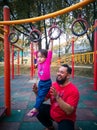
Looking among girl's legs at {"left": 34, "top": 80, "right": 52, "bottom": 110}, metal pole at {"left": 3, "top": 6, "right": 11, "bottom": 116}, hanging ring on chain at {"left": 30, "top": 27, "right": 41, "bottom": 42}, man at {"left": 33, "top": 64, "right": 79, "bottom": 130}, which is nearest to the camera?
man at {"left": 33, "top": 64, "right": 79, "bottom": 130}

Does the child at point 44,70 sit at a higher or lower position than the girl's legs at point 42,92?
higher

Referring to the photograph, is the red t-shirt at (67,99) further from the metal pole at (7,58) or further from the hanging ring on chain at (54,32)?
the metal pole at (7,58)

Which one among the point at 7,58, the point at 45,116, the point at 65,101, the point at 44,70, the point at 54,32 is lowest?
the point at 45,116

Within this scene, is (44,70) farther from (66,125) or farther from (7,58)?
(66,125)

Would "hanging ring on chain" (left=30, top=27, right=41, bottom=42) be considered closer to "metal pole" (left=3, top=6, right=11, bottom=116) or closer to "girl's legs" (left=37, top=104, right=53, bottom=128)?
"metal pole" (left=3, top=6, right=11, bottom=116)

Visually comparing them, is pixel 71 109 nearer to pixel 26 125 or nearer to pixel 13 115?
pixel 26 125

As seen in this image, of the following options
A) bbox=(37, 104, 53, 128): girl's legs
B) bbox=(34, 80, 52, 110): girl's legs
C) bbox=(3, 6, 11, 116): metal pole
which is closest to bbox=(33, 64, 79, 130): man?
bbox=(37, 104, 53, 128): girl's legs

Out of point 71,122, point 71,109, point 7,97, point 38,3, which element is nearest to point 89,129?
point 71,122

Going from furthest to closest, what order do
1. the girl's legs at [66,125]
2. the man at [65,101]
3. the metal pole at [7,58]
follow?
the metal pole at [7,58] → the girl's legs at [66,125] → the man at [65,101]

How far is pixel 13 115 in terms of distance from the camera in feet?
14.5

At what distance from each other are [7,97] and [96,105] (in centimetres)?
250

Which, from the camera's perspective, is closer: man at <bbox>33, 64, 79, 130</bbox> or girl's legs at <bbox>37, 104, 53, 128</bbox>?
man at <bbox>33, 64, 79, 130</bbox>

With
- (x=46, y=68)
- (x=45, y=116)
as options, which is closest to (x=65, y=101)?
(x=45, y=116)

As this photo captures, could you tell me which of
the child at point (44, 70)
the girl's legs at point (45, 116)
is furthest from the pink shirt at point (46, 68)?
the girl's legs at point (45, 116)
